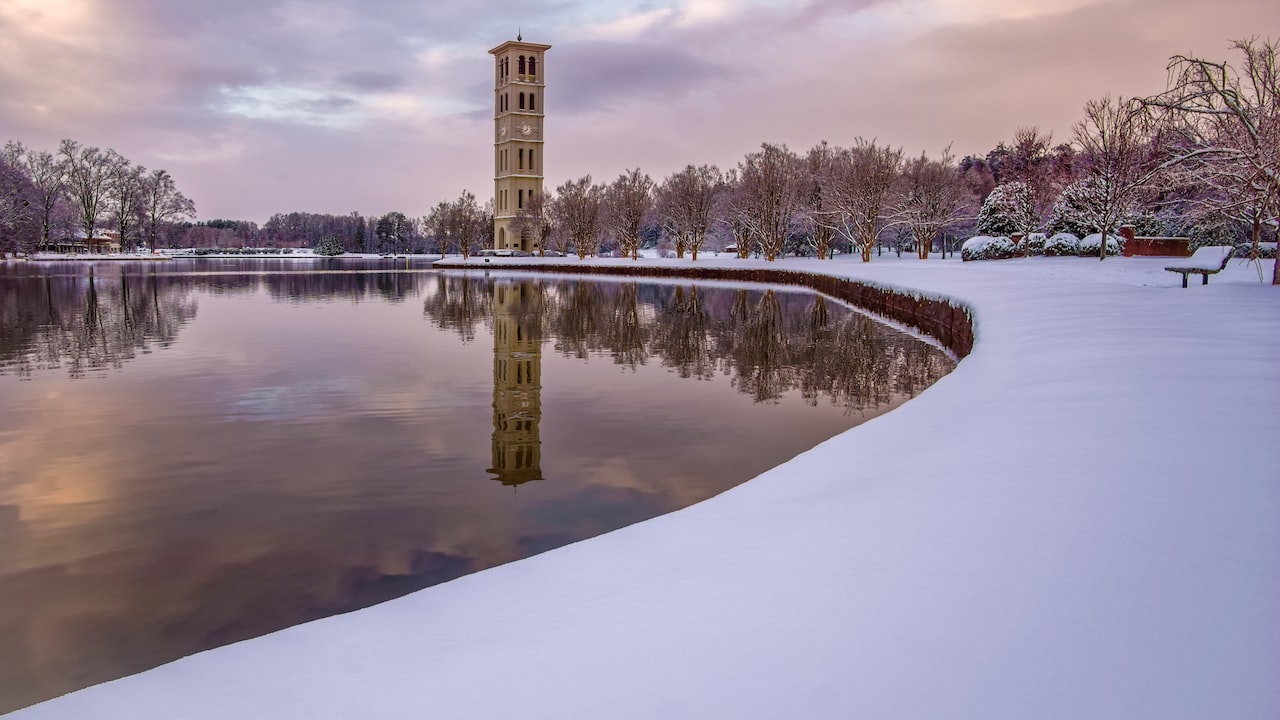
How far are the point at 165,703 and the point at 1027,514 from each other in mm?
4480

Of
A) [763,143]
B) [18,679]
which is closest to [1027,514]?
[18,679]

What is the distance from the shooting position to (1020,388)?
28.3 ft

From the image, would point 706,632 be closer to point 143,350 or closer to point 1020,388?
point 1020,388

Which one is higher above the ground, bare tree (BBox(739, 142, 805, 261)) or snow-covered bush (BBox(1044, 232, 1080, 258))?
bare tree (BBox(739, 142, 805, 261))

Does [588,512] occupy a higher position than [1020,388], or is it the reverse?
[1020,388]

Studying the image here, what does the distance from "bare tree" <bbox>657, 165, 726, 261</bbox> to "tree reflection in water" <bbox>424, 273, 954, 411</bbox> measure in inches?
1334

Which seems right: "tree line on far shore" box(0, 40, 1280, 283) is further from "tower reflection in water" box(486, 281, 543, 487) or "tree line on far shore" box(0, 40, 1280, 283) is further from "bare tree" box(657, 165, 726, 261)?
"tower reflection in water" box(486, 281, 543, 487)

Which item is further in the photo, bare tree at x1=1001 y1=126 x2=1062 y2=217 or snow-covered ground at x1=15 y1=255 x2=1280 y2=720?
bare tree at x1=1001 y1=126 x2=1062 y2=217

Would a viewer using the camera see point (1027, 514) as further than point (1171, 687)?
Yes

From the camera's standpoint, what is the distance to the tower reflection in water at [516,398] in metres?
9.89

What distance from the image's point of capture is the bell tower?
346 ft

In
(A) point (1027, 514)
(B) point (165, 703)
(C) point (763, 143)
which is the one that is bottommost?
(B) point (165, 703)

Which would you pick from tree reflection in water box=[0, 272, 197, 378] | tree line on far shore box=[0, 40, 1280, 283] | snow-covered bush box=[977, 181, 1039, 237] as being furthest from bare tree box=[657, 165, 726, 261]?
tree reflection in water box=[0, 272, 197, 378]

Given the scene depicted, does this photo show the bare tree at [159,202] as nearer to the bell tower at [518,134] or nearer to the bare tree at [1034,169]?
the bell tower at [518,134]
